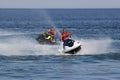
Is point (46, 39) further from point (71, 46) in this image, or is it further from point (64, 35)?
point (71, 46)

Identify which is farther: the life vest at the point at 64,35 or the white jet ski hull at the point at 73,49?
the life vest at the point at 64,35

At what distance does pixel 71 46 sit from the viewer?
118 ft

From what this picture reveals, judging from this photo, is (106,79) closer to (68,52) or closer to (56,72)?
(56,72)

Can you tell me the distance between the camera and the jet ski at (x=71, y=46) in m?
36.0

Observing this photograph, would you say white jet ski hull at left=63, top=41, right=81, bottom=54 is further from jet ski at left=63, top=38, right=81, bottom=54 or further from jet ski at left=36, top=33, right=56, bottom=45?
jet ski at left=36, top=33, right=56, bottom=45

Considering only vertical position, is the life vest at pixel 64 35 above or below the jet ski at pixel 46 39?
below

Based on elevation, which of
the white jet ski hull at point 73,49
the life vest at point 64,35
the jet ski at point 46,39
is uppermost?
the jet ski at point 46,39

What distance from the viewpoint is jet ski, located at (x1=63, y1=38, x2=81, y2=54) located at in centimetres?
3600

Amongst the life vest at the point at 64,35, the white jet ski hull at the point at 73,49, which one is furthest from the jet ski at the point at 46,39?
the white jet ski hull at the point at 73,49

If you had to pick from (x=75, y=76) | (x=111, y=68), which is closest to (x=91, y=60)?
(x=111, y=68)

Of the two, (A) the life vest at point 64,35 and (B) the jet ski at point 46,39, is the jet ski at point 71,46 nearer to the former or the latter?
(A) the life vest at point 64,35

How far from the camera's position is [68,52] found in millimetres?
36438

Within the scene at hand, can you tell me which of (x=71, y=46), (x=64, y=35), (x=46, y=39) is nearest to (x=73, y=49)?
(x=71, y=46)

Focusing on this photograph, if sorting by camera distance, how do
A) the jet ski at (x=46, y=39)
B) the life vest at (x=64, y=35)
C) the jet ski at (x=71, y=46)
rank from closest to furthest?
the jet ski at (x=71, y=46) → the life vest at (x=64, y=35) → the jet ski at (x=46, y=39)
